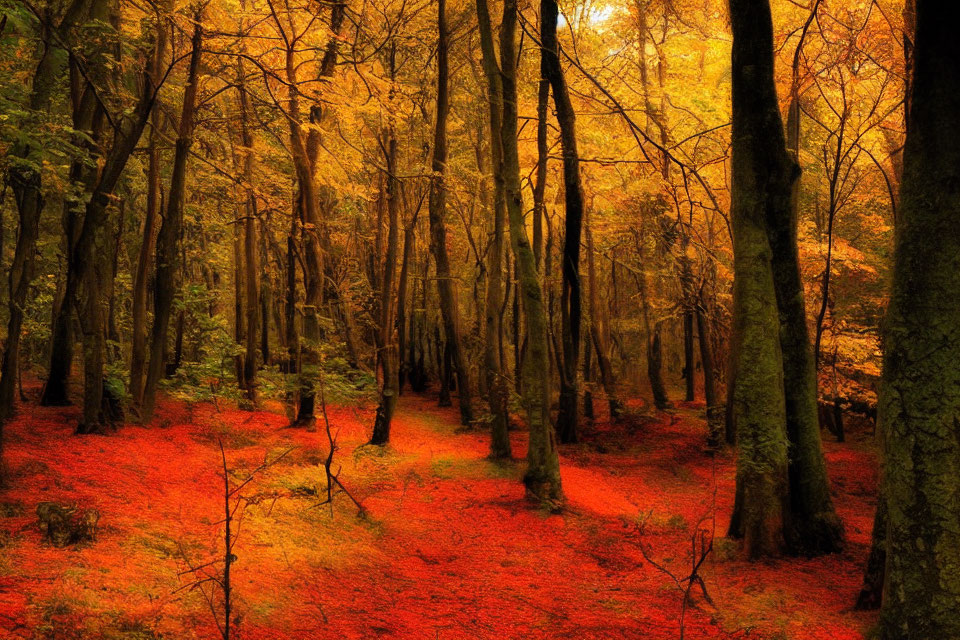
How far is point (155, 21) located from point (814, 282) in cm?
1531

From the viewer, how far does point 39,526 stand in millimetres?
5184

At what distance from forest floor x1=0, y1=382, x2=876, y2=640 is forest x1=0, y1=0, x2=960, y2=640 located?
0.05 meters

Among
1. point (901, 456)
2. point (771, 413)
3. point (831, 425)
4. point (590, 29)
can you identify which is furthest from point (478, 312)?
point (901, 456)

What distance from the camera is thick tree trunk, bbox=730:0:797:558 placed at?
243 inches

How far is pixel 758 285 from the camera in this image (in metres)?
6.26

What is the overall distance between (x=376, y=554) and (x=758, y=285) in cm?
541

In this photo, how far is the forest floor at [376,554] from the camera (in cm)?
441

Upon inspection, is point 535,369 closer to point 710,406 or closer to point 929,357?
point 929,357

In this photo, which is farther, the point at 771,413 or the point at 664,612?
the point at 771,413

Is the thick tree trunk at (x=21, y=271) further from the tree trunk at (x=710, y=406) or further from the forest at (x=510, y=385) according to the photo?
the tree trunk at (x=710, y=406)

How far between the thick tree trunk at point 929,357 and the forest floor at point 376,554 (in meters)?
1.08

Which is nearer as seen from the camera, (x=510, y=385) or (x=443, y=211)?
(x=510, y=385)

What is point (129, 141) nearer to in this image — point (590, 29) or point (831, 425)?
Answer: point (590, 29)

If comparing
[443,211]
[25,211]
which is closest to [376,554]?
[25,211]
